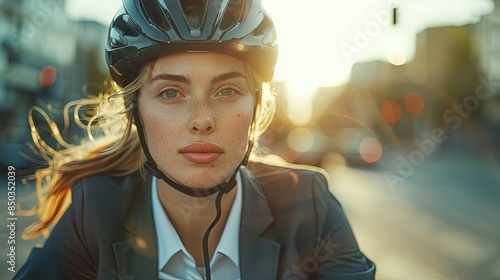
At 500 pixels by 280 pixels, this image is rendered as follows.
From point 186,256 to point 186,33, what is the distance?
962mm

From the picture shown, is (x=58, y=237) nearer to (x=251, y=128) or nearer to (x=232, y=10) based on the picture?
(x=251, y=128)

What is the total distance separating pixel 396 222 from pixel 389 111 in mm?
40393

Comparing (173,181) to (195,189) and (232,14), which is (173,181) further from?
(232,14)

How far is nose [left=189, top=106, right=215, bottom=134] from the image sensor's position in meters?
1.92

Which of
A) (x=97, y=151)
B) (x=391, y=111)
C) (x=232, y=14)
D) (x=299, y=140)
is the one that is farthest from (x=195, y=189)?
(x=391, y=111)

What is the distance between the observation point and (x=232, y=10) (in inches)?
83.6

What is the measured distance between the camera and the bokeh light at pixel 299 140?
15.7m

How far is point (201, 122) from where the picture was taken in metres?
1.92

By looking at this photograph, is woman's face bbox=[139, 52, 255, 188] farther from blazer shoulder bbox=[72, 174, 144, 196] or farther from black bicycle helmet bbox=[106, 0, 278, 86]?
blazer shoulder bbox=[72, 174, 144, 196]

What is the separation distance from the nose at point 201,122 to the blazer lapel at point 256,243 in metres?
0.48

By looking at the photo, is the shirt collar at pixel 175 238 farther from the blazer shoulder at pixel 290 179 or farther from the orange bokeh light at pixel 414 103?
the orange bokeh light at pixel 414 103
